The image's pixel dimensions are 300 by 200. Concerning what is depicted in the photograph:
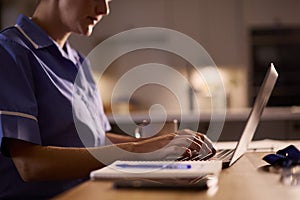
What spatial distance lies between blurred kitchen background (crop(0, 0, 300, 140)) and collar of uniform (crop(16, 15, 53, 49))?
2.78 meters

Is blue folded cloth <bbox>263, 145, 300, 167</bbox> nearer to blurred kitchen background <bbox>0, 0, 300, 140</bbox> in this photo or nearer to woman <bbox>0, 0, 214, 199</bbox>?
woman <bbox>0, 0, 214, 199</bbox>

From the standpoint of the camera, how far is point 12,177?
1119 mm

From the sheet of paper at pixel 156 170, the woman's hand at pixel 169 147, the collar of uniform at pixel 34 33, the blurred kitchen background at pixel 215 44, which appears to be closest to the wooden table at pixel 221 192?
the sheet of paper at pixel 156 170

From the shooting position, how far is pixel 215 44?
13.9ft

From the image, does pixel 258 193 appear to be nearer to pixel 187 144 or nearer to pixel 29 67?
pixel 187 144

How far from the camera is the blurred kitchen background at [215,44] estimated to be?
13.5ft

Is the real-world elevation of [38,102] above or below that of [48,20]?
below

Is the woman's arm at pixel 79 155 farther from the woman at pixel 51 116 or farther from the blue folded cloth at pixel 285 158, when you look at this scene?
the blue folded cloth at pixel 285 158

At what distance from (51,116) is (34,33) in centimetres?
25

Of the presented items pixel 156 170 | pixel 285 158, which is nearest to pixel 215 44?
pixel 285 158

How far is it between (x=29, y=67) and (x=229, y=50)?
3.29m

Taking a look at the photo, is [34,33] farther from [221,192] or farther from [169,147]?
[221,192]

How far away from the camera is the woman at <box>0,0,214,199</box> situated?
37.4 inches

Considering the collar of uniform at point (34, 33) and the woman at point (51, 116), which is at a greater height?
the collar of uniform at point (34, 33)
